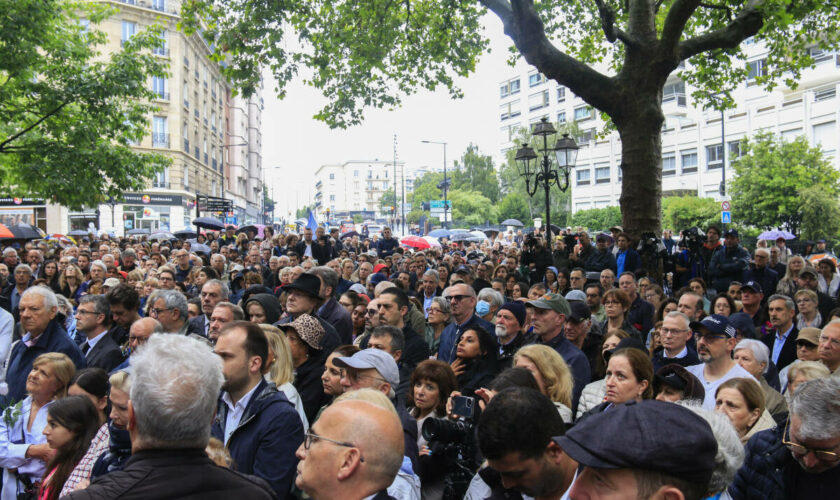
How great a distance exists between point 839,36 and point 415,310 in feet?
Answer: 36.8

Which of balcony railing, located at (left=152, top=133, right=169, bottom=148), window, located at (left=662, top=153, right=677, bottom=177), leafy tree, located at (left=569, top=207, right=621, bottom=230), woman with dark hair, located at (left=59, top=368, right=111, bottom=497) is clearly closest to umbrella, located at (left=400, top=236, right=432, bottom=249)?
woman with dark hair, located at (left=59, top=368, right=111, bottom=497)

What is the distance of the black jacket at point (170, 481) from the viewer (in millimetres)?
1958

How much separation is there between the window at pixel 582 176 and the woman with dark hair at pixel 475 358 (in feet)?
192

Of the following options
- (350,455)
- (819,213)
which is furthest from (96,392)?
(819,213)

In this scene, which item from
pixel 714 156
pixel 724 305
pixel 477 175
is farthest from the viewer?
pixel 477 175

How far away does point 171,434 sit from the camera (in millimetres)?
2105

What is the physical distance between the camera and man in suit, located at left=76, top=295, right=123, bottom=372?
537 cm

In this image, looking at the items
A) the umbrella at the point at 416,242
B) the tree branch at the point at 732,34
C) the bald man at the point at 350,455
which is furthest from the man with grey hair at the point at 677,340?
the umbrella at the point at 416,242

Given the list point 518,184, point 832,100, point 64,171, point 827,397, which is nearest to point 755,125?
point 832,100

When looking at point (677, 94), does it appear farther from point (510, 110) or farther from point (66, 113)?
point (66, 113)

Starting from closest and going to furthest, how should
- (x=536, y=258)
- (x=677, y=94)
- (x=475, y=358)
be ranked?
1. (x=475, y=358)
2. (x=536, y=258)
3. (x=677, y=94)

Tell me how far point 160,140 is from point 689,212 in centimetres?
3767

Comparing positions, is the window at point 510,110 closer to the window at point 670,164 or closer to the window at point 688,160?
the window at point 670,164

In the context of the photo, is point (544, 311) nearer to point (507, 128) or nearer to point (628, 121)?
point (628, 121)
